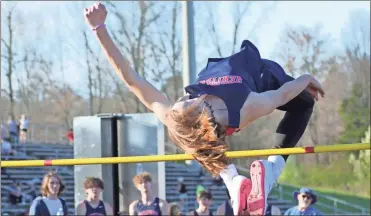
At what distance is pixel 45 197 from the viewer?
367 inches

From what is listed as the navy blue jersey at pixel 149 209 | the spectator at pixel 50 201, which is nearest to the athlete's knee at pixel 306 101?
the spectator at pixel 50 201

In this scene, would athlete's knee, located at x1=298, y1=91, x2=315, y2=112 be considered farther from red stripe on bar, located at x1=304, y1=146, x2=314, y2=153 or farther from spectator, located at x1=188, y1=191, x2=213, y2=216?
spectator, located at x1=188, y1=191, x2=213, y2=216

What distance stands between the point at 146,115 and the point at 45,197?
2.12 meters

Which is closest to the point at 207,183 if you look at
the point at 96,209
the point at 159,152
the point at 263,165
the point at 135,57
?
the point at 135,57

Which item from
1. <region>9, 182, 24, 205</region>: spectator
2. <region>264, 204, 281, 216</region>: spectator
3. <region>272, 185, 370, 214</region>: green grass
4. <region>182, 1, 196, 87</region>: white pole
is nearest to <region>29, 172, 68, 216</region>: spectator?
<region>264, 204, 281, 216</region>: spectator

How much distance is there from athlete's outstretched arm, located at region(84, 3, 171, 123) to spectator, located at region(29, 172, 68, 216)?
3.69 meters

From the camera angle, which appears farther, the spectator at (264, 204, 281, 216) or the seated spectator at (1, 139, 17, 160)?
the seated spectator at (1, 139, 17, 160)

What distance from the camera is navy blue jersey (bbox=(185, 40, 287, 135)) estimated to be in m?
5.64

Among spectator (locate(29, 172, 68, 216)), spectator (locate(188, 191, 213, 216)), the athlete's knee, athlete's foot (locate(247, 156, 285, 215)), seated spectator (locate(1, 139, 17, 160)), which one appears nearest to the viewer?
athlete's foot (locate(247, 156, 285, 215))

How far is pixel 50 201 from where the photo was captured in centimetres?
927

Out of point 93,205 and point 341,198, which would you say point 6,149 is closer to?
point 93,205

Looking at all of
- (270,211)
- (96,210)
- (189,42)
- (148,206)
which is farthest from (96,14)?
(189,42)

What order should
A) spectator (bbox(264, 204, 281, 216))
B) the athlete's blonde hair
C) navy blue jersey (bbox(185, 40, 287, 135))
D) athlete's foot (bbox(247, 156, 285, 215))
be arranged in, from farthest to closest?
spectator (bbox(264, 204, 281, 216)), athlete's foot (bbox(247, 156, 285, 215)), navy blue jersey (bbox(185, 40, 287, 135)), the athlete's blonde hair

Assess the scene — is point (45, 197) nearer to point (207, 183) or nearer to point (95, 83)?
point (207, 183)
